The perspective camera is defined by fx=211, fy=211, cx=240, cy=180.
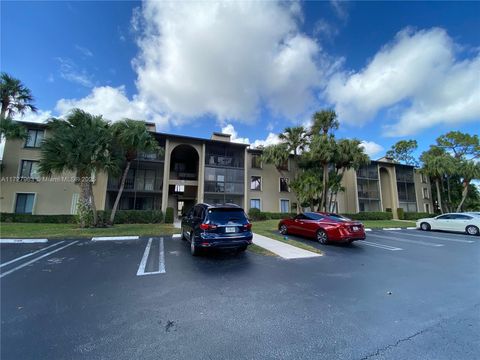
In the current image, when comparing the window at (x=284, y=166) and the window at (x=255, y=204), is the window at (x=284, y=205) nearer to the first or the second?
the window at (x=255, y=204)

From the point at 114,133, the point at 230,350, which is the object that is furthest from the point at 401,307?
the point at 114,133

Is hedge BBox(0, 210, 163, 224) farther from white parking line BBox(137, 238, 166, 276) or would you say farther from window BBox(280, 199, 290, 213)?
window BBox(280, 199, 290, 213)

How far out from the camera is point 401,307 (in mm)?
3834

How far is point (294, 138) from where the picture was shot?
73.4ft

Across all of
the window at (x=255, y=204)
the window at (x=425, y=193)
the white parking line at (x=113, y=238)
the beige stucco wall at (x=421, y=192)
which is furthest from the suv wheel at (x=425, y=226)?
the window at (x=425, y=193)

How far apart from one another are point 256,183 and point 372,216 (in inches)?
621

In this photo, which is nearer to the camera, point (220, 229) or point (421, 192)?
point (220, 229)

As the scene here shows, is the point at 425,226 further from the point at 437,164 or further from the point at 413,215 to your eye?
the point at 437,164

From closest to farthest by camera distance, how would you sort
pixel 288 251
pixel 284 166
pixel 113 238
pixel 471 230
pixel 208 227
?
pixel 208 227 < pixel 288 251 < pixel 113 238 < pixel 471 230 < pixel 284 166

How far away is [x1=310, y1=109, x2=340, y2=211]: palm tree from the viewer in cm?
2150

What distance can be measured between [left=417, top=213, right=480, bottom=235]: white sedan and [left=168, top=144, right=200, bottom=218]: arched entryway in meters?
20.4

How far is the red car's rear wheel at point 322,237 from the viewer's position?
10.0 meters

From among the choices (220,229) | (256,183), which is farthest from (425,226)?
(220,229)

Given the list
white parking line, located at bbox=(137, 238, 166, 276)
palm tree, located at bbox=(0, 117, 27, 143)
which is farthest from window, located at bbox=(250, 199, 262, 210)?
palm tree, located at bbox=(0, 117, 27, 143)
